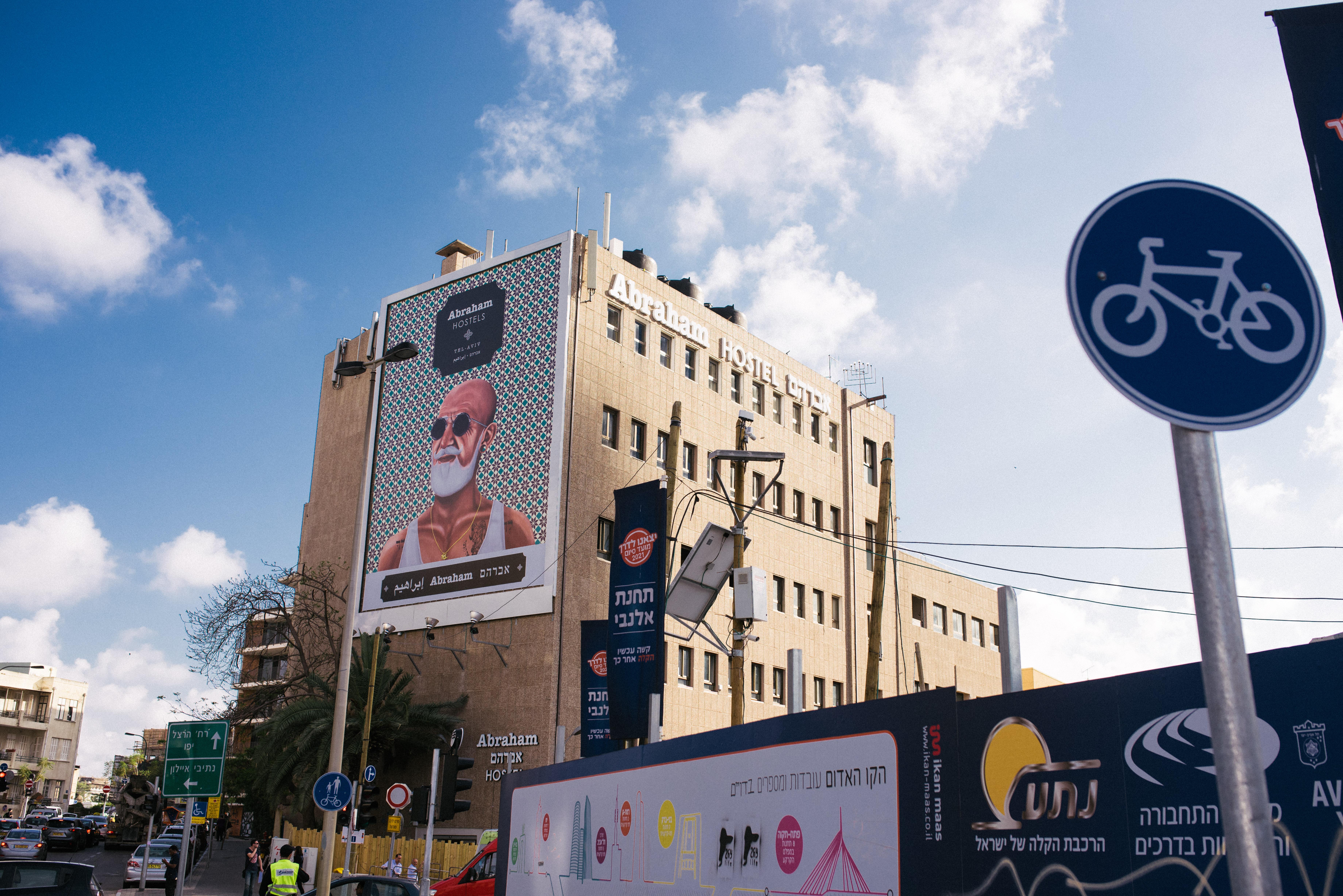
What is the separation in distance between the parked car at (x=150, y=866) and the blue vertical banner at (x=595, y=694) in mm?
16933

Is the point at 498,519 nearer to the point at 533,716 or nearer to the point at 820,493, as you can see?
the point at 533,716

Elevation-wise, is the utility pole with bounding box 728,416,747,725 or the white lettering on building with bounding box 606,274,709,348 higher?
the white lettering on building with bounding box 606,274,709,348

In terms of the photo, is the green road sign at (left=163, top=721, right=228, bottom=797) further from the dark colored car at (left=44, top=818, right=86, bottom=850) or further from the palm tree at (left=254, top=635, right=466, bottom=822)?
the dark colored car at (left=44, top=818, right=86, bottom=850)

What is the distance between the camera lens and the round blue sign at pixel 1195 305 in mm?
2793

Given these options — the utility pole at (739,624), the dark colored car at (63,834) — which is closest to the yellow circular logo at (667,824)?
the utility pole at (739,624)

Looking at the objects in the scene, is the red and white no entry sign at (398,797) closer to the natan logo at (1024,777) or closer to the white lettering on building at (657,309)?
the natan logo at (1024,777)

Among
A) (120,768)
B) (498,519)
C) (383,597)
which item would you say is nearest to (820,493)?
(498,519)

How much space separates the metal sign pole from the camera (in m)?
2.45

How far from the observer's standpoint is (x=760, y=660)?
4316 centimetres

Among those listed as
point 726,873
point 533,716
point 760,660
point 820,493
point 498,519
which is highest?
point 820,493

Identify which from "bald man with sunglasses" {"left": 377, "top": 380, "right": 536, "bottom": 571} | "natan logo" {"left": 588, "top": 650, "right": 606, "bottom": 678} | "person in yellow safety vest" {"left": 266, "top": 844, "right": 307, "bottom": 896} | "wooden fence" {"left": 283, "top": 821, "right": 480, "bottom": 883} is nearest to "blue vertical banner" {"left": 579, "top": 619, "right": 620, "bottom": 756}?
"natan logo" {"left": 588, "top": 650, "right": 606, "bottom": 678}

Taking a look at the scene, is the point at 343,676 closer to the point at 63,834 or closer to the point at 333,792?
the point at 333,792

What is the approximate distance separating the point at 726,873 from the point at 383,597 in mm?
35356

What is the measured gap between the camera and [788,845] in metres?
8.50
